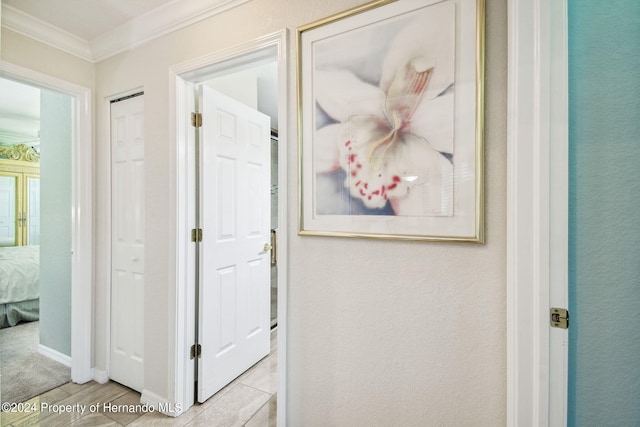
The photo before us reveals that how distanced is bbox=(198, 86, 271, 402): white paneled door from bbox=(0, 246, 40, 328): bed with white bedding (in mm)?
2841

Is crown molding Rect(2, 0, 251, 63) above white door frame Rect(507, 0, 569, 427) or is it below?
above

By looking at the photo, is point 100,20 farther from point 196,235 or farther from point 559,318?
point 559,318

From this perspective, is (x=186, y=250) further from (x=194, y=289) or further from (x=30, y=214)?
(x=30, y=214)

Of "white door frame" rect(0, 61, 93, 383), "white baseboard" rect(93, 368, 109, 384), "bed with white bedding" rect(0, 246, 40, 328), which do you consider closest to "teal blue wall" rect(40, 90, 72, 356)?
"white door frame" rect(0, 61, 93, 383)

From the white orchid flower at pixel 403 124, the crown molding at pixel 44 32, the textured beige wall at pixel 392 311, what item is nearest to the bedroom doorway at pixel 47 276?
the crown molding at pixel 44 32

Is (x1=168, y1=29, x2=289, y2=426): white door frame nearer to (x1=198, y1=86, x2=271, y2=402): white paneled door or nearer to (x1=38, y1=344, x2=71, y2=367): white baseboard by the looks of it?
(x1=198, y1=86, x2=271, y2=402): white paneled door

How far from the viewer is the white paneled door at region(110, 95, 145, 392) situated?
2.03 meters

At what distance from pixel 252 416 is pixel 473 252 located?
5.31 ft

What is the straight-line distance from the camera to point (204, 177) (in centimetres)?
189

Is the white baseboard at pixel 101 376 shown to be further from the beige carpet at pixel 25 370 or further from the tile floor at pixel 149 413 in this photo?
the beige carpet at pixel 25 370

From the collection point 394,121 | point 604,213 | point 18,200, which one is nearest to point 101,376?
point 394,121

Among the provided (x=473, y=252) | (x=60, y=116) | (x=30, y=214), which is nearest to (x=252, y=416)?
(x=473, y=252)

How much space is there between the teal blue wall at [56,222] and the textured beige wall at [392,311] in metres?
1.47

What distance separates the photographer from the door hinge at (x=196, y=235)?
6.14ft
